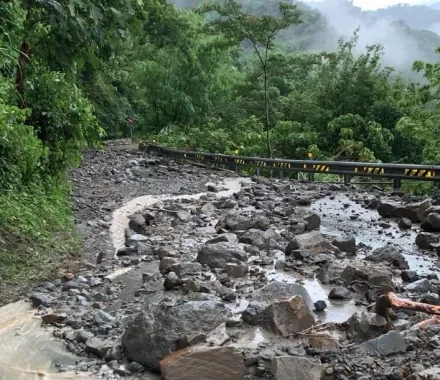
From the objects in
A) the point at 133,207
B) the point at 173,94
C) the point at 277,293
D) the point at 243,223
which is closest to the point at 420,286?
the point at 277,293

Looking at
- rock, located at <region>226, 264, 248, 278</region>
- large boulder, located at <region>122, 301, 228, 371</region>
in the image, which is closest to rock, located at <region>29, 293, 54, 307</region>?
large boulder, located at <region>122, 301, 228, 371</region>

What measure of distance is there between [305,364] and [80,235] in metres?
6.47

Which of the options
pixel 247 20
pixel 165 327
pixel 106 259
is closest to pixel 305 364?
pixel 165 327

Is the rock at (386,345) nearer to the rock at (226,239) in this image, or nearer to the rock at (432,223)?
the rock at (226,239)

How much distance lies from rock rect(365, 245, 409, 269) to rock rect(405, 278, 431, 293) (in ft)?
3.16

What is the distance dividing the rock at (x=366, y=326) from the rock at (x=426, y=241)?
4100 millimetres

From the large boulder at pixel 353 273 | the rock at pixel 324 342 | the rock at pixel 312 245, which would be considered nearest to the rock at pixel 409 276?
the large boulder at pixel 353 273

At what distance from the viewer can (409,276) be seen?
6.95 m

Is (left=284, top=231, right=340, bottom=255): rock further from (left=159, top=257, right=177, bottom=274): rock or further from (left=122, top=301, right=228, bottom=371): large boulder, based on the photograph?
(left=122, top=301, right=228, bottom=371): large boulder

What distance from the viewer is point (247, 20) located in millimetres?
24078

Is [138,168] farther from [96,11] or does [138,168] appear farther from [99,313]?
[96,11]

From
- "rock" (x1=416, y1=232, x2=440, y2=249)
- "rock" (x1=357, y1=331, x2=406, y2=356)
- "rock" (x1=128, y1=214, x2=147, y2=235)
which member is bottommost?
"rock" (x1=128, y1=214, x2=147, y2=235)

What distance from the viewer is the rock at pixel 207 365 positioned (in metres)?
4.43

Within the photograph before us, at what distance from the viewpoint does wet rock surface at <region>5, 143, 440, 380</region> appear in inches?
178
